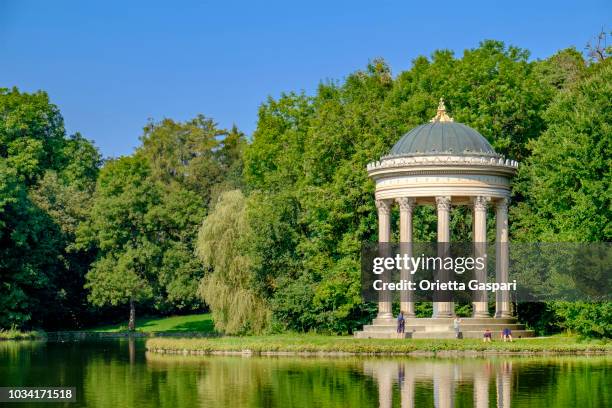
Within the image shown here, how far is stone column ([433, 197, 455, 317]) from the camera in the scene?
5356 centimetres

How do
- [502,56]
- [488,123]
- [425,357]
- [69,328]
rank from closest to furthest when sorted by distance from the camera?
[425,357] < [488,123] < [502,56] < [69,328]

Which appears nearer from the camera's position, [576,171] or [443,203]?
[576,171]

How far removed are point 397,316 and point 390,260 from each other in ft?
10.3

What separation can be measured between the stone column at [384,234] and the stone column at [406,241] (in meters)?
1.00

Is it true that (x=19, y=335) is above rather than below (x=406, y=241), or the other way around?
below

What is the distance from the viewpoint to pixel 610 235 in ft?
164

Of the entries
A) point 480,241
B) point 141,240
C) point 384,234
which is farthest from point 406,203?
point 141,240

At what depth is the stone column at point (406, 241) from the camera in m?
54.4

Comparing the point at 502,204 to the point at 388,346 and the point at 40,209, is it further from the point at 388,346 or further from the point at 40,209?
the point at 40,209

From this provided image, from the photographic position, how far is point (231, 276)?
6266cm

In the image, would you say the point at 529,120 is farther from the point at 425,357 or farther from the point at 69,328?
the point at 69,328

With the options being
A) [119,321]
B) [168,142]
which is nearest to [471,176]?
[119,321]

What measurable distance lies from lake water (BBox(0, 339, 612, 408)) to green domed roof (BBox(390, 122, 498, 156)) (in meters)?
13.0

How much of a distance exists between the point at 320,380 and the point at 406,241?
2076 cm
